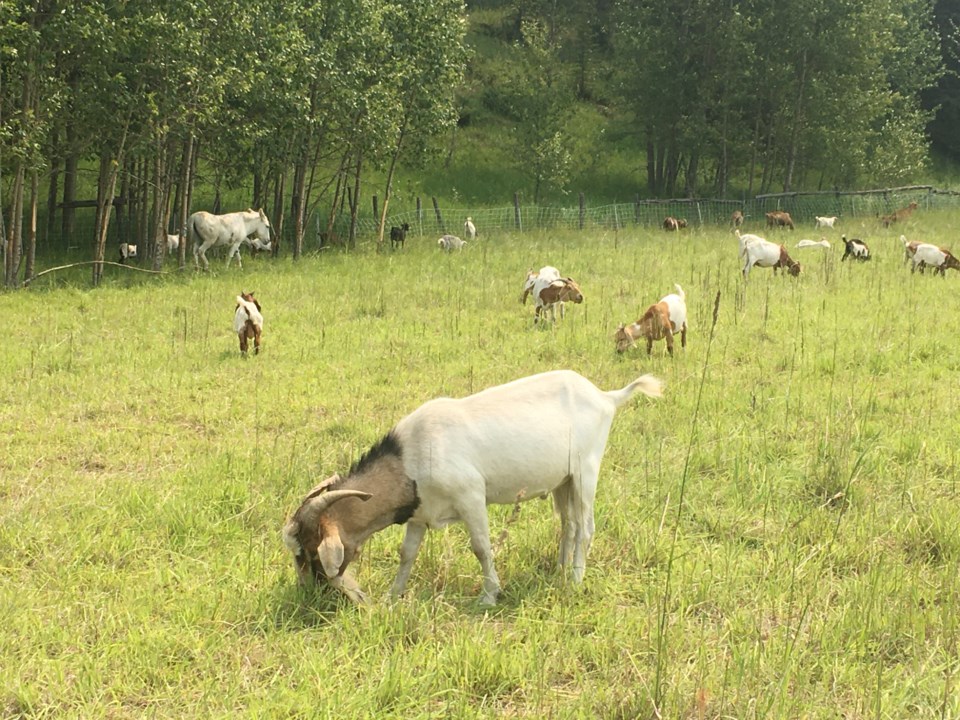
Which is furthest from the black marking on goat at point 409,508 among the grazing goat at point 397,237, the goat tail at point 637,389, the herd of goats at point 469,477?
the grazing goat at point 397,237

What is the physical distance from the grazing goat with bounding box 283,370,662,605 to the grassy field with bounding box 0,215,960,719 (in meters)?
0.26

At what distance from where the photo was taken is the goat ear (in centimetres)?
412

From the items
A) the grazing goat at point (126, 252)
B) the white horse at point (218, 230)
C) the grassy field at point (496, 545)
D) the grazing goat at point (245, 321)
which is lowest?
the grassy field at point (496, 545)

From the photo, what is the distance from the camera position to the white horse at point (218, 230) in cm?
2169

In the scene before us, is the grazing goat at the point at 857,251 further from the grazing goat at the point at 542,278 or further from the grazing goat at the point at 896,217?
the grazing goat at the point at 896,217

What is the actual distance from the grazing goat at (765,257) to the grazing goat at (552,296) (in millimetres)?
5143

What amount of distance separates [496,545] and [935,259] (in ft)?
49.4

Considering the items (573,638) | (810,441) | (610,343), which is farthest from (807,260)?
(573,638)

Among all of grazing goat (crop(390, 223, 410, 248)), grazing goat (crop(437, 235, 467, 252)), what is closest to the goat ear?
grazing goat (crop(437, 235, 467, 252))

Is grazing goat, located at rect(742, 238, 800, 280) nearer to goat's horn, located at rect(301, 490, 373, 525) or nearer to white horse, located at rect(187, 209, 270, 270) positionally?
white horse, located at rect(187, 209, 270, 270)

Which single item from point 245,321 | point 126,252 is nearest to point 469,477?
point 245,321

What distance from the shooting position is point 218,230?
21875 millimetres

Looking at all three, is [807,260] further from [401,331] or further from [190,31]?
[190,31]

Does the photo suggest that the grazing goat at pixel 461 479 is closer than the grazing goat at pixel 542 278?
Yes
